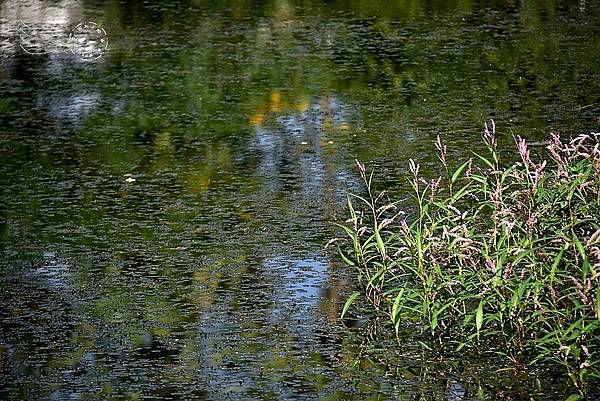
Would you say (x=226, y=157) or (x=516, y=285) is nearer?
(x=516, y=285)

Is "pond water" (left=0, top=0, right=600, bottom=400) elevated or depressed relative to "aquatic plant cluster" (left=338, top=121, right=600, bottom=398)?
depressed

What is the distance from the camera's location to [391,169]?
657 centimetres

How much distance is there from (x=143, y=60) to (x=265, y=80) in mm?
1273

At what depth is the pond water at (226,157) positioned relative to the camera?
14.2 ft

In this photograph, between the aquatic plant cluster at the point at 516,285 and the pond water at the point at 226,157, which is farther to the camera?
the pond water at the point at 226,157

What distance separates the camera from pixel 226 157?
6.98 m

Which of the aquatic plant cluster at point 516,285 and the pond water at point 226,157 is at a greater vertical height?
the aquatic plant cluster at point 516,285

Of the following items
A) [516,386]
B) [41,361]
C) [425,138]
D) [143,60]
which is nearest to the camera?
[516,386]

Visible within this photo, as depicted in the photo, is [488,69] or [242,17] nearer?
[488,69]

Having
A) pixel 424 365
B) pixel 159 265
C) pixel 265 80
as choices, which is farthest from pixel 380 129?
pixel 424 365

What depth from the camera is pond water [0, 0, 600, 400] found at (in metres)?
4.32

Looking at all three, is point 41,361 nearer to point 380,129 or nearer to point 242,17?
point 380,129

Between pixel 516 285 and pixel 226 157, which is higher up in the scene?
pixel 516 285

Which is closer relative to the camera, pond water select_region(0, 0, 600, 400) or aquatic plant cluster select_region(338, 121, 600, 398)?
aquatic plant cluster select_region(338, 121, 600, 398)
